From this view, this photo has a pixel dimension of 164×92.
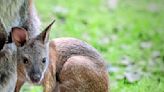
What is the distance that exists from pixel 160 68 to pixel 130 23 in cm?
324

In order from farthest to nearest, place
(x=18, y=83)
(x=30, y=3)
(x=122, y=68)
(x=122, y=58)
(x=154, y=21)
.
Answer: (x=154, y=21) < (x=122, y=58) < (x=122, y=68) < (x=30, y=3) < (x=18, y=83)

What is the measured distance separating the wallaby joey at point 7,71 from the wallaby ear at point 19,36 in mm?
363

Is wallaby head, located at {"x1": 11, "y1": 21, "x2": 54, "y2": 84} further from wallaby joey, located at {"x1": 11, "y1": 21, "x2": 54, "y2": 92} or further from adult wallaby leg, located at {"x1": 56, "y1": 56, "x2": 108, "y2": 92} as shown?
adult wallaby leg, located at {"x1": 56, "y1": 56, "x2": 108, "y2": 92}

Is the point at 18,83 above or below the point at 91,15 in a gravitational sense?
above

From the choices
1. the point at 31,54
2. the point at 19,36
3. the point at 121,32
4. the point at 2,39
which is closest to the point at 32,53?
the point at 31,54

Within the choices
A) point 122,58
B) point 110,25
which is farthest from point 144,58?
point 110,25

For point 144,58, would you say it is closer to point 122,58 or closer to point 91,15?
point 122,58

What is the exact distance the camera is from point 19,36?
19.5 feet

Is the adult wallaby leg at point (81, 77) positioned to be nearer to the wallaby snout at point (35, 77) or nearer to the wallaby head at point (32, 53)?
the wallaby head at point (32, 53)

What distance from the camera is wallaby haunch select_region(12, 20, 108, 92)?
232 inches

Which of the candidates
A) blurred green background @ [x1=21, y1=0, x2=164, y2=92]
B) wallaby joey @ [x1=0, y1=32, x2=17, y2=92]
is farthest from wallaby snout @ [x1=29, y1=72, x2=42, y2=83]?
blurred green background @ [x1=21, y1=0, x2=164, y2=92]

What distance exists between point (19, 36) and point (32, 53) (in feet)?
0.66

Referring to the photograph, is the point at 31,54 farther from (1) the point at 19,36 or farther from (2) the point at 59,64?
(2) the point at 59,64

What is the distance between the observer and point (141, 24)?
12570mm
